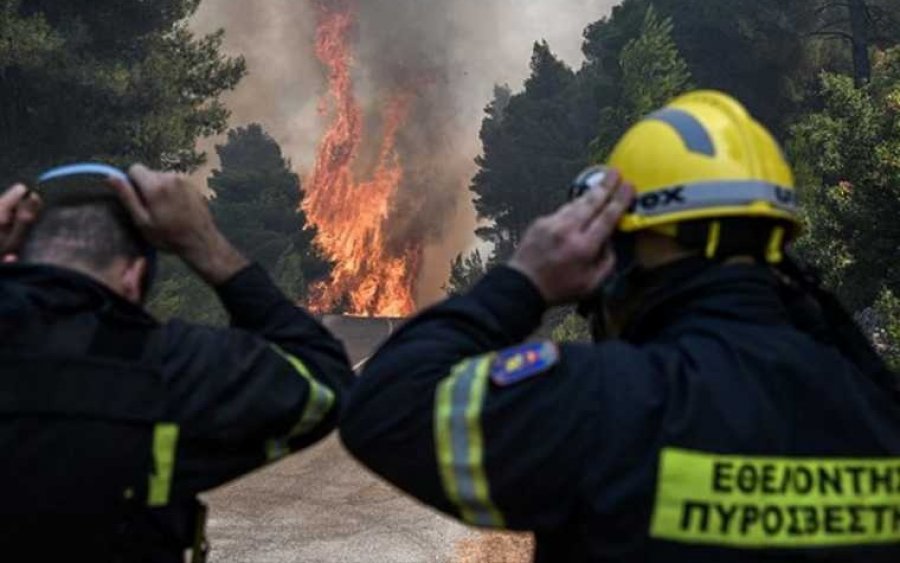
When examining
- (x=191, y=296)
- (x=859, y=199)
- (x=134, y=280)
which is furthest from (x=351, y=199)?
(x=134, y=280)

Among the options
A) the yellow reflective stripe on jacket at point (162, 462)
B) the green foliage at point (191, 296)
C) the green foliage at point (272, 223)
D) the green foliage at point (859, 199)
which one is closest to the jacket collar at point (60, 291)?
the yellow reflective stripe on jacket at point (162, 462)

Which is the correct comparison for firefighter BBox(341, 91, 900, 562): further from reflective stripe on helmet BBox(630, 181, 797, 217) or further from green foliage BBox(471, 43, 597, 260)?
green foliage BBox(471, 43, 597, 260)

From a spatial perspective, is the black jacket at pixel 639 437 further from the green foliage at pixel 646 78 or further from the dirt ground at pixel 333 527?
the green foliage at pixel 646 78

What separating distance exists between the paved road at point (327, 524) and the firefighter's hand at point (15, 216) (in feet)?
22.5

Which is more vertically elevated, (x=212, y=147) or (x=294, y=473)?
(x=212, y=147)

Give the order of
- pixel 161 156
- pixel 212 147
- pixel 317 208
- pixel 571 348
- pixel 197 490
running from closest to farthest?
pixel 571 348
pixel 197 490
pixel 161 156
pixel 317 208
pixel 212 147

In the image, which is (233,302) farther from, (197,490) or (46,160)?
(46,160)

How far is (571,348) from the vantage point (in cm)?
190

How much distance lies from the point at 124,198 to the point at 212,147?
77.7m

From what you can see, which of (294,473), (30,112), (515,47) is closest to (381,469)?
(294,473)

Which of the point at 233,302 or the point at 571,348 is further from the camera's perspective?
the point at 233,302

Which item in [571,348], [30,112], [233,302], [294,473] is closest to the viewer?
[571,348]

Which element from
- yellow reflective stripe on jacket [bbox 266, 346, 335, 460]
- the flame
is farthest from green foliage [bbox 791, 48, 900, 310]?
the flame

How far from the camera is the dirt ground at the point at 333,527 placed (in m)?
9.12
